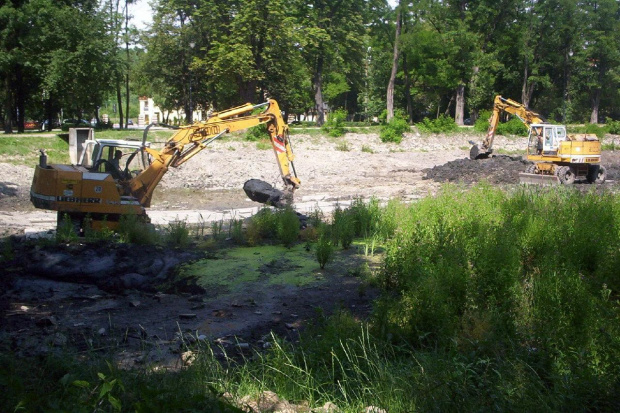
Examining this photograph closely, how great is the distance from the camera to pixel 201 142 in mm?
17438

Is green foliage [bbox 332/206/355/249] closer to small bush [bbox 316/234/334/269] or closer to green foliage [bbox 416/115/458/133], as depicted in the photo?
small bush [bbox 316/234/334/269]

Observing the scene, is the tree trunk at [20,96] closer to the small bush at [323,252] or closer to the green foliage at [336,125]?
the green foliage at [336,125]

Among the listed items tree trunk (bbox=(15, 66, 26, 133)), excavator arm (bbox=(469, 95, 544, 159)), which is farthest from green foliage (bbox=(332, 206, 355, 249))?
tree trunk (bbox=(15, 66, 26, 133))

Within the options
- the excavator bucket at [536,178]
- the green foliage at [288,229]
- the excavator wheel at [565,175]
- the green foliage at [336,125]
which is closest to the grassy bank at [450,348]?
the green foliage at [288,229]

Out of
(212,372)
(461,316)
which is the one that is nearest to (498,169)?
(461,316)

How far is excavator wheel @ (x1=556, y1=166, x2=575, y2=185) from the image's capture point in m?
25.7

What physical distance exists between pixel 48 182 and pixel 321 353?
898 cm

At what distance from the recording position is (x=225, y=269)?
1080 centimetres

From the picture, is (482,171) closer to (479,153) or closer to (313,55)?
(479,153)

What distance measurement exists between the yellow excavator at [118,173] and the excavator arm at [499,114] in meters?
15.9

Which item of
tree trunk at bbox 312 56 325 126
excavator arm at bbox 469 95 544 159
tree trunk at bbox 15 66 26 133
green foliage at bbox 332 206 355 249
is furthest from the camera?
tree trunk at bbox 312 56 325 126

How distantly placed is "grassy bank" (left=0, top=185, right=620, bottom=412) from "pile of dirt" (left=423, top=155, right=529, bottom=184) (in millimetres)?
17206

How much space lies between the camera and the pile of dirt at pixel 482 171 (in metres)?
27.5

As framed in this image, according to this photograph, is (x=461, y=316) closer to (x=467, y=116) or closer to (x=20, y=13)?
(x=20, y=13)
